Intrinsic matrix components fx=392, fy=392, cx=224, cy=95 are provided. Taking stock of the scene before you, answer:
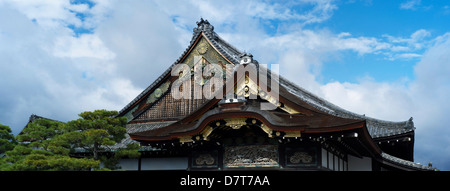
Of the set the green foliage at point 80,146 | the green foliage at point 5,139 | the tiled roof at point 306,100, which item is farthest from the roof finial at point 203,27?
the green foliage at point 5,139

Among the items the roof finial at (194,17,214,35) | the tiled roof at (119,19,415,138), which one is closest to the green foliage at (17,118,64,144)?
the tiled roof at (119,19,415,138)

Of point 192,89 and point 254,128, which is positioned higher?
point 192,89

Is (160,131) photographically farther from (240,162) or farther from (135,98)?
(135,98)

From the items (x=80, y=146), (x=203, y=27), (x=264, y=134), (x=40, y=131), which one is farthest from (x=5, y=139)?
(x=264, y=134)

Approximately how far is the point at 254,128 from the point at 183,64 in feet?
34.5

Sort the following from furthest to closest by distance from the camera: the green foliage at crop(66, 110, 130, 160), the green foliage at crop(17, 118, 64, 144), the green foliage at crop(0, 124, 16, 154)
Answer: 1. the green foliage at crop(0, 124, 16, 154)
2. the green foliage at crop(17, 118, 64, 144)
3. the green foliage at crop(66, 110, 130, 160)

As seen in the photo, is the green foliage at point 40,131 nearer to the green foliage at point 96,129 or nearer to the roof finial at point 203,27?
the green foliage at point 96,129

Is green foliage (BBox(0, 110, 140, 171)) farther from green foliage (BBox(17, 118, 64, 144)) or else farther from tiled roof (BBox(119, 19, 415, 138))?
tiled roof (BBox(119, 19, 415, 138))

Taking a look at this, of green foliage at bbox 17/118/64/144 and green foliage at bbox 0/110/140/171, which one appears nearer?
green foliage at bbox 0/110/140/171

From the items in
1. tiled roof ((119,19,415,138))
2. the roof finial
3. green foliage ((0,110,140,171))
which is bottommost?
green foliage ((0,110,140,171))

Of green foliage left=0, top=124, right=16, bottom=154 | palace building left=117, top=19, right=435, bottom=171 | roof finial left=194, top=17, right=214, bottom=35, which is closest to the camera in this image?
palace building left=117, top=19, right=435, bottom=171

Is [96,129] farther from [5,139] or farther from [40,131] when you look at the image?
[5,139]
